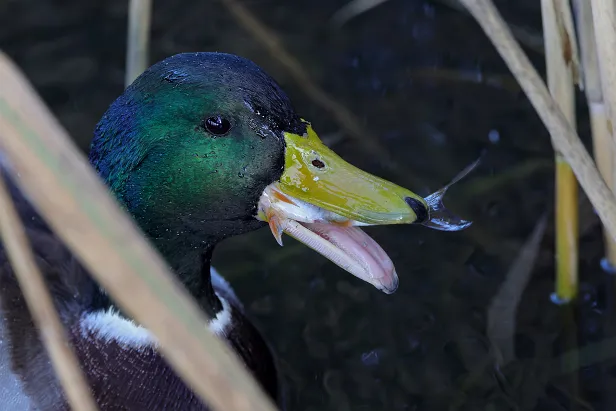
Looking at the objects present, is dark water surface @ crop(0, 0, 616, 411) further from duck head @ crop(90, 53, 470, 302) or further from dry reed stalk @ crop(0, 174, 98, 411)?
dry reed stalk @ crop(0, 174, 98, 411)

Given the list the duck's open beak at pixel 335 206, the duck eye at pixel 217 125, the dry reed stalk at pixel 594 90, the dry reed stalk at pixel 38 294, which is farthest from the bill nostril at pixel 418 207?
the dry reed stalk at pixel 38 294

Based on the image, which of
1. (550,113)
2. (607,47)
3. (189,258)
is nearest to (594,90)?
(550,113)

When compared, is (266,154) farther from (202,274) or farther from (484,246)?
(484,246)

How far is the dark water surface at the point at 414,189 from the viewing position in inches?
131

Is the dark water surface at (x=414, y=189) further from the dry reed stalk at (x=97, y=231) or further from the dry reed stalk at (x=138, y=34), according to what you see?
the dry reed stalk at (x=97, y=231)

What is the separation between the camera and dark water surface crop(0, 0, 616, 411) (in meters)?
3.34

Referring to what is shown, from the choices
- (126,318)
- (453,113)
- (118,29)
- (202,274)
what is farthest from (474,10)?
(118,29)

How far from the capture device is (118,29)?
14.8ft

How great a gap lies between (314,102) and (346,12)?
0.57m

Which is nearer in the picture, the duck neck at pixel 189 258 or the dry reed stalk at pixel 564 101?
the duck neck at pixel 189 258

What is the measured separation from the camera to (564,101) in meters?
2.96

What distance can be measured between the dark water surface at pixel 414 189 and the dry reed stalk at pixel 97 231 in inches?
80.0

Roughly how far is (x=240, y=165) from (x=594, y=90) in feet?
3.84

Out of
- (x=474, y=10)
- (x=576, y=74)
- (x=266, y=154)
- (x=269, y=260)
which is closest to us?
(x=266, y=154)
